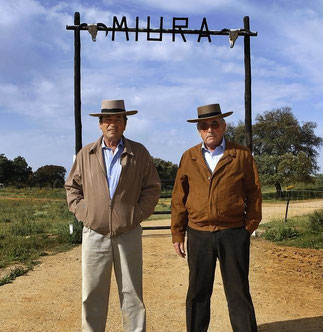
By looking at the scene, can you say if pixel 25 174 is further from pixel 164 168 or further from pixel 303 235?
pixel 303 235

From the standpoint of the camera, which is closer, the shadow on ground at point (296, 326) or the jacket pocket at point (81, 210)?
the jacket pocket at point (81, 210)

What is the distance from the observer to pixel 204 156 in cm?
367

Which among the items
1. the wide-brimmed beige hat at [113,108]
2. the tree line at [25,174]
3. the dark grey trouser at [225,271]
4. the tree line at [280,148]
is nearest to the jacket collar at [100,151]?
the wide-brimmed beige hat at [113,108]

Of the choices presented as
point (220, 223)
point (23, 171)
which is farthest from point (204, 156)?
point (23, 171)

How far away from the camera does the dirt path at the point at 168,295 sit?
4.68m

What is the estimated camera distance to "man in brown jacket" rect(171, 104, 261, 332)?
3.50 meters

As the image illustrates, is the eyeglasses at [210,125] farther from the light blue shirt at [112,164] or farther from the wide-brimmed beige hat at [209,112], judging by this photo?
the light blue shirt at [112,164]

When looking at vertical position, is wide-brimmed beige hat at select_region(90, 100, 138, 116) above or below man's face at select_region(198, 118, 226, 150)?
above

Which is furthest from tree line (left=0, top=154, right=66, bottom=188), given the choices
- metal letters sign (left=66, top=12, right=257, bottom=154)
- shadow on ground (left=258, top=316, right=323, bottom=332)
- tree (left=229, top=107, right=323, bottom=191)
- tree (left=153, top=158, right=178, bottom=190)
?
shadow on ground (left=258, top=316, right=323, bottom=332)

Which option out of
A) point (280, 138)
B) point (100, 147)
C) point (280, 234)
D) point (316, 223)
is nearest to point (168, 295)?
point (100, 147)

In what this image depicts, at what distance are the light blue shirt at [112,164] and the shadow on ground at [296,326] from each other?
235cm

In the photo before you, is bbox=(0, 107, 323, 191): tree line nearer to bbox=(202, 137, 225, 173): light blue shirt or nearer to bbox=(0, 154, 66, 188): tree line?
bbox=(202, 137, 225, 173): light blue shirt

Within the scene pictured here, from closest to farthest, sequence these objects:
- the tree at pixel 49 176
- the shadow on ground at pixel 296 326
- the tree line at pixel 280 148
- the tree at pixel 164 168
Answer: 1. the shadow on ground at pixel 296 326
2. the tree line at pixel 280 148
3. the tree at pixel 164 168
4. the tree at pixel 49 176

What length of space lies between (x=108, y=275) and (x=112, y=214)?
550 millimetres
